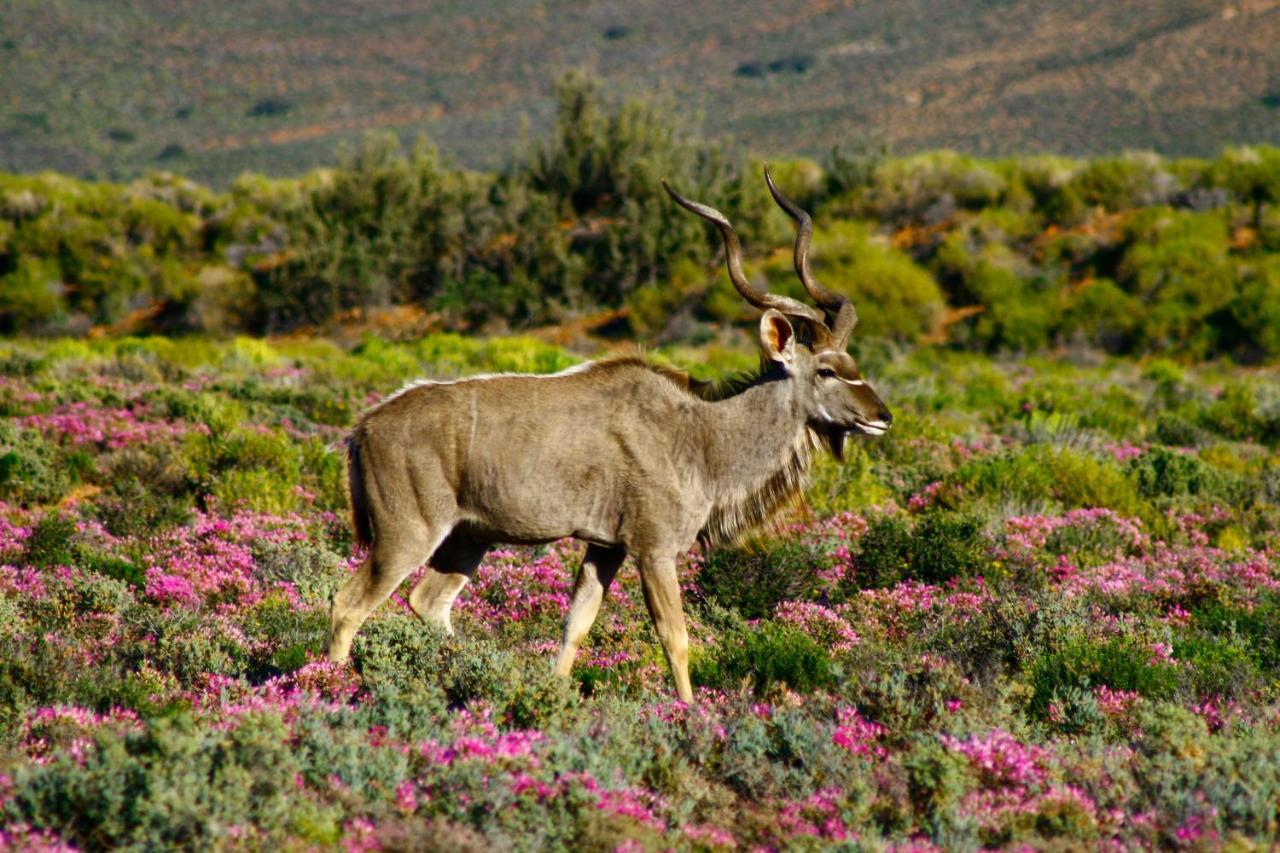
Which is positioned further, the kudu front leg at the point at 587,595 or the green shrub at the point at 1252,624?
the green shrub at the point at 1252,624

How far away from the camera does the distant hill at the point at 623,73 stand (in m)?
67.5

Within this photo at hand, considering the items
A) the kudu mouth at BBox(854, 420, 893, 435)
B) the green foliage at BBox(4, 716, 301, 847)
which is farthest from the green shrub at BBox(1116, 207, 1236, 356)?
the green foliage at BBox(4, 716, 301, 847)

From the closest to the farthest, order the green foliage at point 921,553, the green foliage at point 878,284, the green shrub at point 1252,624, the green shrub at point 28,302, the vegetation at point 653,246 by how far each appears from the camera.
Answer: the green shrub at point 1252,624, the green foliage at point 921,553, the green foliage at point 878,284, the vegetation at point 653,246, the green shrub at point 28,302

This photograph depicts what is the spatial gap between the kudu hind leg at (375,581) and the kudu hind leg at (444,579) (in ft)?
2.16

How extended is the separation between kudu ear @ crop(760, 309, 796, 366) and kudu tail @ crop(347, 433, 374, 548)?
2.42m

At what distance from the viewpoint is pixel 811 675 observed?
7.30 m

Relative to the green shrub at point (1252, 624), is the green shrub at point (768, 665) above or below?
above

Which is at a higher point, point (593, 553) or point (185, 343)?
point (593, 553)

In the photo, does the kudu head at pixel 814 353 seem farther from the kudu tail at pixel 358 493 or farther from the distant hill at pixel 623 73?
the distant hill at pixel 623 73

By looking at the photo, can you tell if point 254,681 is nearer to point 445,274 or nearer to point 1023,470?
point 1023,470

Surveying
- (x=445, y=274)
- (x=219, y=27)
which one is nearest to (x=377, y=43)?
(x=219, y=27)

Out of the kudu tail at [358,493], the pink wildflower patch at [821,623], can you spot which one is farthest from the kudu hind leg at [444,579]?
the pink wildflower patch at [821,623]

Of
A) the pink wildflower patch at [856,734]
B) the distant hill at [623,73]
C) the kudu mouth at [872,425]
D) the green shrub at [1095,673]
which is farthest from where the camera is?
the distant hill at [623,73]

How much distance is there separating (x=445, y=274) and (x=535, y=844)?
28604mm
